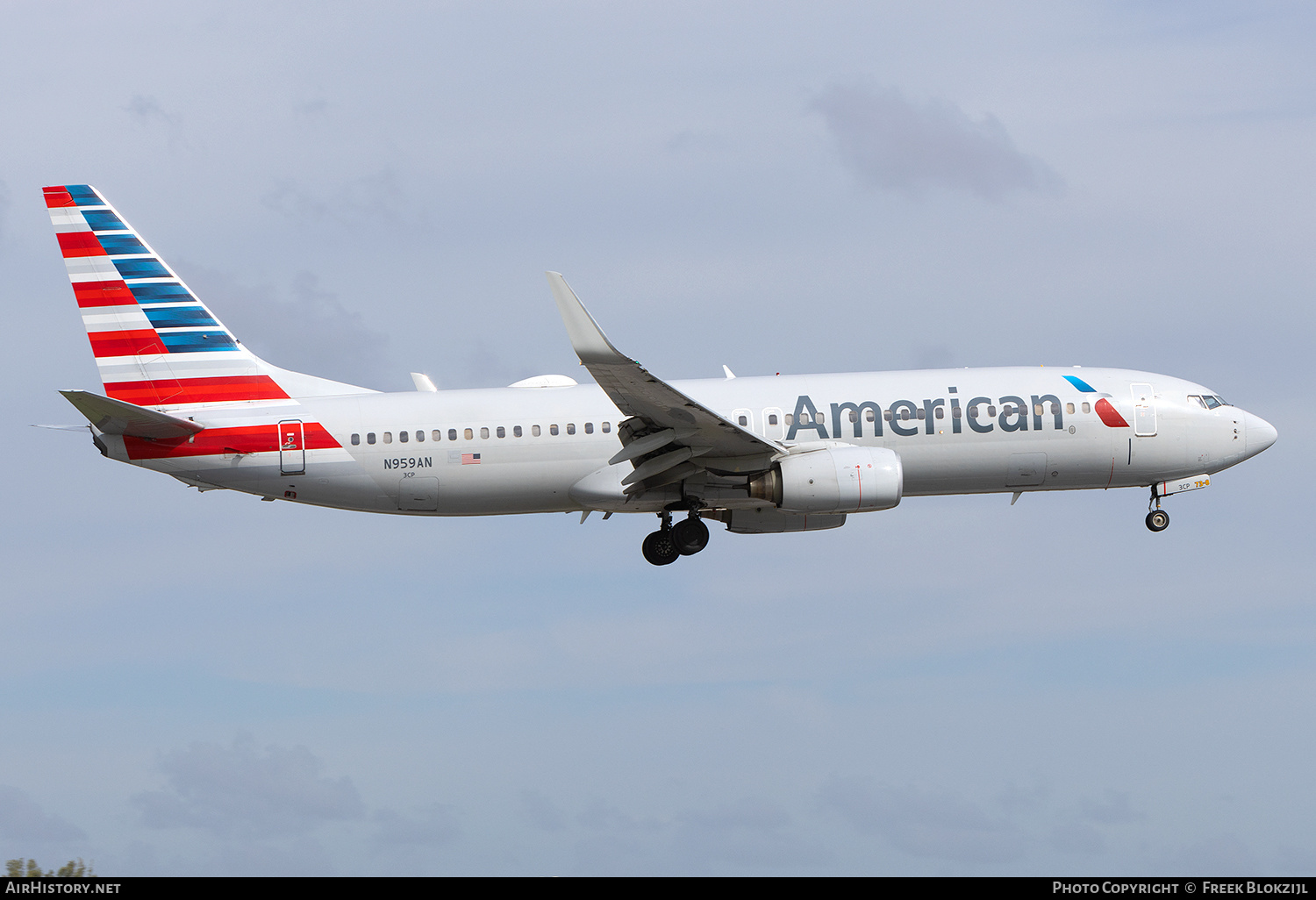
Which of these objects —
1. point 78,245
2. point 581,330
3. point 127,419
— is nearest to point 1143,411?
point 581,330

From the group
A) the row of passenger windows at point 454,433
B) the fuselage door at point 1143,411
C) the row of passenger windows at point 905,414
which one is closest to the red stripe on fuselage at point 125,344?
the row of passenger windows at point 454,433

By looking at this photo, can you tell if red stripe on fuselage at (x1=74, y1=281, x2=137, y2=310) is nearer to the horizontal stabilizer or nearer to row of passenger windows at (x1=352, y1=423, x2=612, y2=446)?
the horizontal stabilizer

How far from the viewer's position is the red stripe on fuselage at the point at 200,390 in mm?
41812

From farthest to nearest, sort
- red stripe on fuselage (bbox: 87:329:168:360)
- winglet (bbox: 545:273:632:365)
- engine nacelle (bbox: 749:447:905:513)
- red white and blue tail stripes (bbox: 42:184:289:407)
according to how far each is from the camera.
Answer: red stripe on fuselage (bbox: 87:329:168:360) → red white and blue tail stripes (bbox: 42:184:289:407) → engine nacelle (bbox: 749:447:905:513) → winglet (bbox: 545:273:632:365)

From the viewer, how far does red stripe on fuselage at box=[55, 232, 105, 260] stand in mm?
42719

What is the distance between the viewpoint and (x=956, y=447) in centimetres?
4159

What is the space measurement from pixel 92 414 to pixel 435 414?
28.5 feet

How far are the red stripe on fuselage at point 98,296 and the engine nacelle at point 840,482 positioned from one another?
746 inches

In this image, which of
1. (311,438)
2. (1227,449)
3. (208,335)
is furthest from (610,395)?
(1227,449)

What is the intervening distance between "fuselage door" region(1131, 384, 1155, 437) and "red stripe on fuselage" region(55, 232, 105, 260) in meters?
29.1

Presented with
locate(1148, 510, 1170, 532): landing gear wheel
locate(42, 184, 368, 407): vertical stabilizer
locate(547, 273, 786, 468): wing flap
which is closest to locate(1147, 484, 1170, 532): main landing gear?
locate(1148, 510, 1170, 532): landing gear wheel

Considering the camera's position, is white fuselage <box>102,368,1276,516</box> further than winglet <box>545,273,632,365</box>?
Yes

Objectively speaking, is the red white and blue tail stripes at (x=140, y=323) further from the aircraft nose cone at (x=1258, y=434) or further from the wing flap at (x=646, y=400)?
the aircraft nose cone at (x=1258, y=434)
